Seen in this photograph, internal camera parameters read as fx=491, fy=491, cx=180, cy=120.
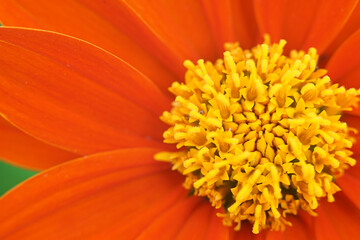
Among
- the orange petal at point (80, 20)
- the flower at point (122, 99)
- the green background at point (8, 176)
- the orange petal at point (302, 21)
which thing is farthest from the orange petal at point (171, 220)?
the green background at point (8, 176)

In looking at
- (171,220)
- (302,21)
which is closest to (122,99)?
(171,220)

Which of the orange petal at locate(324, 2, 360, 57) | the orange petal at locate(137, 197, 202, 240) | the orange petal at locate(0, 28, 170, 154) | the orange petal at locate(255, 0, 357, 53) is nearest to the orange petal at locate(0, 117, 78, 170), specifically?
the orange petal at locate(0, 28, 170, 154)

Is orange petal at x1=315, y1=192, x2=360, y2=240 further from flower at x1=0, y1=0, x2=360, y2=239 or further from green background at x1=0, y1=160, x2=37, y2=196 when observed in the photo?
green background at x1=0, y1=160, x2=37, y2=196

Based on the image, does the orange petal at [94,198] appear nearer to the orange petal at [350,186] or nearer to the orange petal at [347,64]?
the orange petal at [350,186]

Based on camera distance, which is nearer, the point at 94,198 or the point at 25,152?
the point at 94,198

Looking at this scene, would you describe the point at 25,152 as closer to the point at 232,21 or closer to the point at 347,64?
the point at 232,21

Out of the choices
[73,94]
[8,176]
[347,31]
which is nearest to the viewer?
[73,94]

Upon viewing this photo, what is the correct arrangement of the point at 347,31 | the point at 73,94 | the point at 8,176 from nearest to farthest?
the point at 73,94 → the point at 347,31 → the point at 8,176
